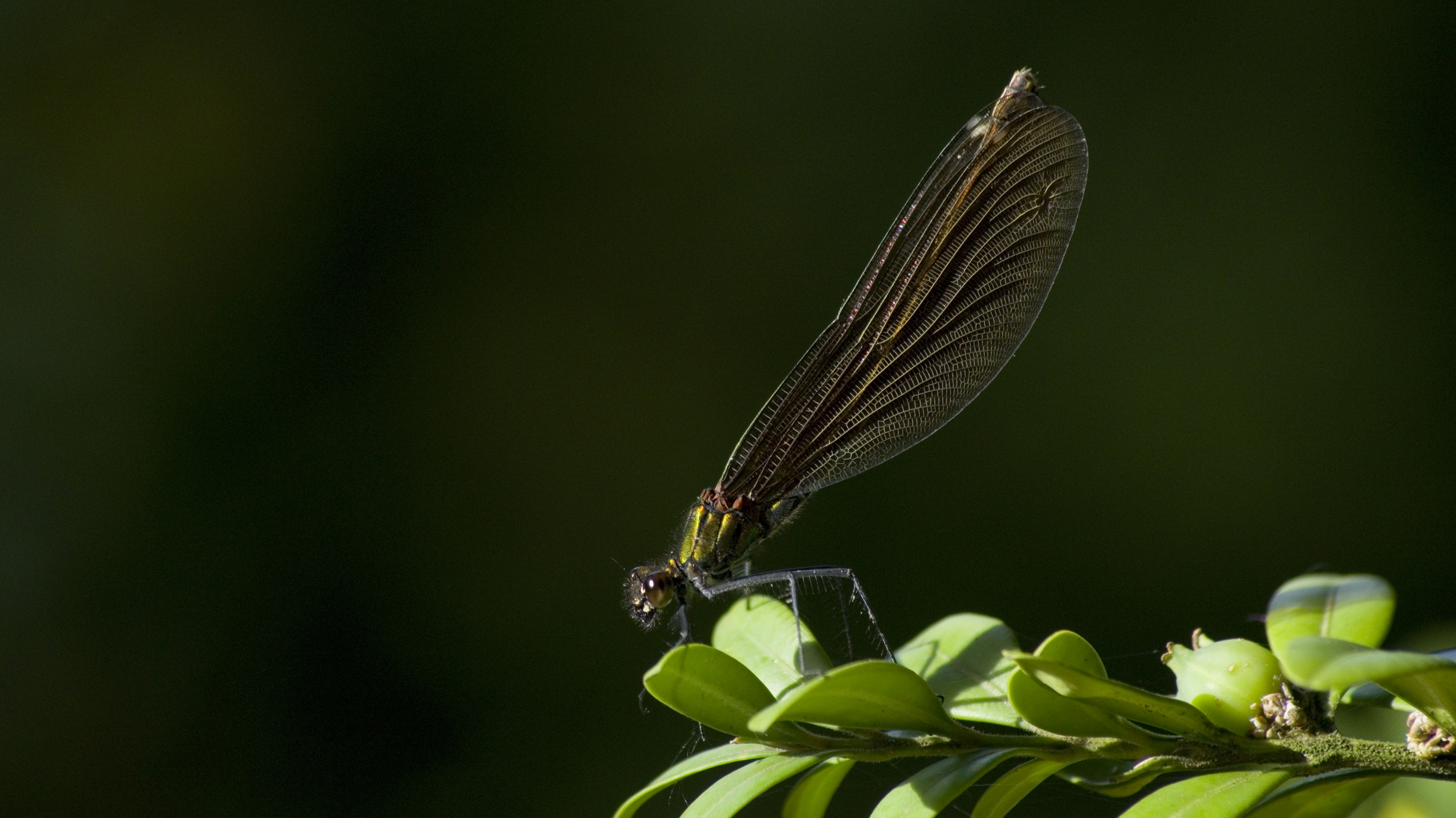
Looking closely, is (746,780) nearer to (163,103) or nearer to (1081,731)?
(1081,731)

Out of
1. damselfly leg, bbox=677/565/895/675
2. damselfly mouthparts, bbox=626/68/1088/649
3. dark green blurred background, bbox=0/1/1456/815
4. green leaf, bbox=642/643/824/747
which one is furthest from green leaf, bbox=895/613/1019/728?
dark green blurred background, bbox=0/1/1456/815

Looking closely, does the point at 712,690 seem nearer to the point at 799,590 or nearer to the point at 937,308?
the point at 799,590

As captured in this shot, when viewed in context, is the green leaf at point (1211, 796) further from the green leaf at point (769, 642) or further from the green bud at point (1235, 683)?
the green leaf at point (769, 642)

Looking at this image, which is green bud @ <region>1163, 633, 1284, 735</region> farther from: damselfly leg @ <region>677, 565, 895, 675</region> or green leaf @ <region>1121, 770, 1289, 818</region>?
→ damselfly leg @ <region>677, 565, 895, 675</region>

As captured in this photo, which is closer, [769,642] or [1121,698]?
[1121,698]

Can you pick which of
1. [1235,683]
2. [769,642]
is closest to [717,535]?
[769,642]

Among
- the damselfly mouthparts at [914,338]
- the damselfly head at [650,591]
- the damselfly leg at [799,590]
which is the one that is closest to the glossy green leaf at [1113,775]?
the damselfly leg at [799,590]
